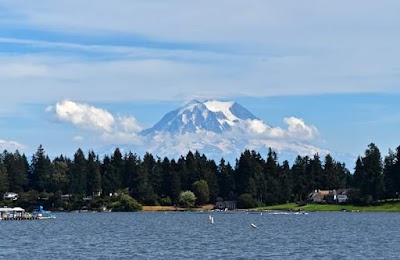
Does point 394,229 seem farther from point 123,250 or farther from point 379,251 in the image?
point 123,250

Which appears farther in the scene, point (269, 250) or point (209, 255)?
point (269, 250)

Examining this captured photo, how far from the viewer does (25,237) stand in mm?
123312

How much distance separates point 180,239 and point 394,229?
39.7m

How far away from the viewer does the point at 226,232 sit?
422 feet

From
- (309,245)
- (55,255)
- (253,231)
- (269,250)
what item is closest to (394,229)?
(253,231)

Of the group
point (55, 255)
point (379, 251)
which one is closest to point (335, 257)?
point (379, 251)

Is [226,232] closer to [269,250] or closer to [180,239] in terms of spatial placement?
[180,239]

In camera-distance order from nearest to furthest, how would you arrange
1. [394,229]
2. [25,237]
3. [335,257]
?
[335,257] < [25,237] < [394,229]

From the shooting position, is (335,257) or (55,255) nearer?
(335,257)

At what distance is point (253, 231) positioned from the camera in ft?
427

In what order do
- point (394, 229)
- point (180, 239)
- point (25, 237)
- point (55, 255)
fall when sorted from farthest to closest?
point (394, 229) → point (25, 237) → point (180, 239) → point (55, 255)

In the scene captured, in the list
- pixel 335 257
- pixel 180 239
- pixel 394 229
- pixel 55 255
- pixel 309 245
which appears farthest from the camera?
pixel 394 229

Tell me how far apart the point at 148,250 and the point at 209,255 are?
945 cm

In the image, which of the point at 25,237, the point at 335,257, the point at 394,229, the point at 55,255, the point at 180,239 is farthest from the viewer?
the point at 394,229
